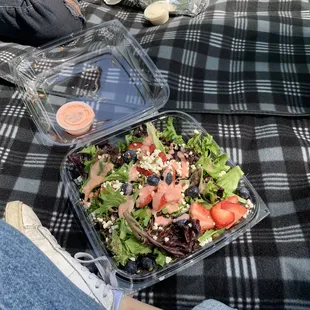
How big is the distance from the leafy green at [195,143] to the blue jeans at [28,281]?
20.1 inches

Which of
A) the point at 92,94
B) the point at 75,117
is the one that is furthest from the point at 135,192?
the point at 92,94

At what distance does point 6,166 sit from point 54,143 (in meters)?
0.14

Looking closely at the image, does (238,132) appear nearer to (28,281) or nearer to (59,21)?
(59,21)

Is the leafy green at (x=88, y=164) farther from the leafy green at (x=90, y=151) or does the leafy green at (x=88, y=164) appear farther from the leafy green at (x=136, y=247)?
the leafy green at (x=136, y=247)

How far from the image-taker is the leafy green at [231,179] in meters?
1.08

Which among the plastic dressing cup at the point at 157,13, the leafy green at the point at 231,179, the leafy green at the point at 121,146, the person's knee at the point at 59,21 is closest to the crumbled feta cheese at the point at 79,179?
the leafy green at the point at 121,146

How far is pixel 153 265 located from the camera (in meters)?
0.99

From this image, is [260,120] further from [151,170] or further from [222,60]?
[151,170]

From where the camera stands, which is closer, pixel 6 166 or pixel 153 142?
pixel 153 142

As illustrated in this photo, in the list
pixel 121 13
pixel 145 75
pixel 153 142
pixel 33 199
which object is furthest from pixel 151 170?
pixel 121 13

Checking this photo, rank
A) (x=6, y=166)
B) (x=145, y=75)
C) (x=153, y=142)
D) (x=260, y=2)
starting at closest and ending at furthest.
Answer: (x=153, y=142) → (x=6, y=166) → (x=145, y=75) → (x=260, y=2)

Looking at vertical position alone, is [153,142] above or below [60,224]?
above

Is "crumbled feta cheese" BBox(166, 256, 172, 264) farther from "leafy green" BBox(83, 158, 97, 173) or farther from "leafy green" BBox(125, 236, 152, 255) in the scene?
"leafy green" BBox(83, 158, 97, 173)

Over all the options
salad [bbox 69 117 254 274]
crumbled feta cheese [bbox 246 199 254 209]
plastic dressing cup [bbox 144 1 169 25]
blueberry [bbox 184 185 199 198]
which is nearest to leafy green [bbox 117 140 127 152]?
salad [bbox 69 117 254 274]
